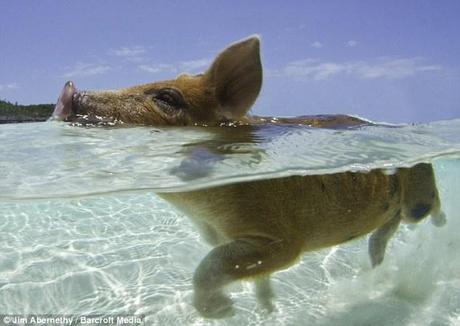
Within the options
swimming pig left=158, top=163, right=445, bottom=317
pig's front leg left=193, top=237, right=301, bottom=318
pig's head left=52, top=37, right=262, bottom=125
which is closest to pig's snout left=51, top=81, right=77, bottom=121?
pig's head left=52, top=37, right=262, bottom=125

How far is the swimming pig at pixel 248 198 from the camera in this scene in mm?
4062

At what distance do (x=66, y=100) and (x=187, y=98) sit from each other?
1174 mm

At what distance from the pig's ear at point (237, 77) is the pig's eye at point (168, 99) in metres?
0.36

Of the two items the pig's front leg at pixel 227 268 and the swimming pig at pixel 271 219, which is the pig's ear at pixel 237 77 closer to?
the swimming pig at pixel 271 219

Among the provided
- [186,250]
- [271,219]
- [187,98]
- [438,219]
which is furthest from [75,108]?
[438,219]

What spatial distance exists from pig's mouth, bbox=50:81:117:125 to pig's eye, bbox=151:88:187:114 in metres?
0.49

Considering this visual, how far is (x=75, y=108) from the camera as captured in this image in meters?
5.07

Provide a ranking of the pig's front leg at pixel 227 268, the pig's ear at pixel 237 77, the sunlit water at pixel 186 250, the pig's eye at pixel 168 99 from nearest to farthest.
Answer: the pig's front leg at pixel 227 268 < the sunlit water at pixel 186 250 < the pig's ear at pixel 237 77 < the pig's eye at pixel 168 99

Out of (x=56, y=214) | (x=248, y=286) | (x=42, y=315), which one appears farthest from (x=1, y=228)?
(x=248, y=286)

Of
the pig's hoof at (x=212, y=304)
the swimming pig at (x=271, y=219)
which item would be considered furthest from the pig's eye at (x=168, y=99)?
the pig's hoof at (x=212, y=304)

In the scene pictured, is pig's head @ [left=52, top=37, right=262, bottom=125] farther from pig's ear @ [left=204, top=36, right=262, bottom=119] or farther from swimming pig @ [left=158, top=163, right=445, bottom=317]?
swimming pig @ [left=158, top=163, right=445, bottom=317]

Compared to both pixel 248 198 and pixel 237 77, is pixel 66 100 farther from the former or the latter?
pixel 248 198

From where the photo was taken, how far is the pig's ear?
504 centimetres

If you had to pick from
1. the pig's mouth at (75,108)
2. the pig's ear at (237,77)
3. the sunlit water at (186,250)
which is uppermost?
the pig's ear at (237,77)
